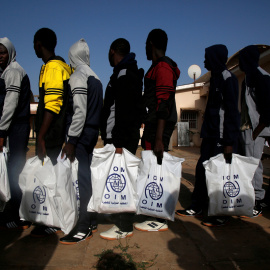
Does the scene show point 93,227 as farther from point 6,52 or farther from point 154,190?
point 6,52

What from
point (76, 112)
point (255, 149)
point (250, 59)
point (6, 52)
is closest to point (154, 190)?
point (76, 112)

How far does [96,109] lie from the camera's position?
2562 mm

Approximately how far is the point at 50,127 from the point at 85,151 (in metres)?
0.41

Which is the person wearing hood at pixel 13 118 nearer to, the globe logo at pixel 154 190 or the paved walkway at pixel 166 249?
the paved walkway at pixel 166 249

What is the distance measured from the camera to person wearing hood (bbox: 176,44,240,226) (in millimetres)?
2768

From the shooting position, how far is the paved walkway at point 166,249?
201 cm

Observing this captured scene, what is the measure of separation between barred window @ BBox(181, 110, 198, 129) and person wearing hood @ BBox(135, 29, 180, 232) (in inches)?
573

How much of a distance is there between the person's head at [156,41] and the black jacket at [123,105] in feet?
1.13

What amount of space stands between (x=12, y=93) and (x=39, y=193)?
3.56ft

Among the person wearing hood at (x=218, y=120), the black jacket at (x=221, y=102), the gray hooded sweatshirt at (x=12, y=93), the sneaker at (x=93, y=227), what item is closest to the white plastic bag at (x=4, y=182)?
the gray hooded sweatshirt at (x=12, y=93)

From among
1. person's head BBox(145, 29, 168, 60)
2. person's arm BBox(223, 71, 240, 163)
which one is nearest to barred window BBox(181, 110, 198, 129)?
person's arm BBox(223, 71, 240, 163)

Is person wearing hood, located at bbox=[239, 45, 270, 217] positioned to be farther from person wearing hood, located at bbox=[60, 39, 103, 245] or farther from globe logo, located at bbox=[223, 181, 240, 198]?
person wearing hood, located at bbox=[60, 39, 103, 245]

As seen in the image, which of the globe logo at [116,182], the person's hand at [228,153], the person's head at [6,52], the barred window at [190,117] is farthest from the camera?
the barred window at [190,117]

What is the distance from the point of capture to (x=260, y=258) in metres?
2.08
